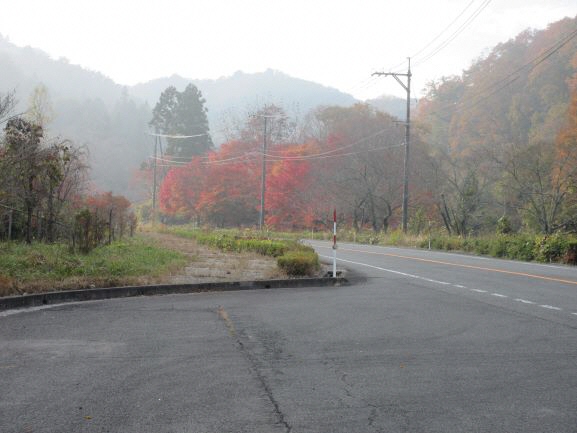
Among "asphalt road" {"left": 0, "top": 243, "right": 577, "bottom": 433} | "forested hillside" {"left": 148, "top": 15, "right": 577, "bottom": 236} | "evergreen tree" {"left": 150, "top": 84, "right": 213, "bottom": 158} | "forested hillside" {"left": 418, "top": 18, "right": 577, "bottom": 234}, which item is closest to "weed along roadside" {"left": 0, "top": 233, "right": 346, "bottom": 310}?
"asphalt road" {"left": 0, "top": 243, "right": 577, "bottom": 433}

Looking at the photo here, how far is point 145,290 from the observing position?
12586 millimetres

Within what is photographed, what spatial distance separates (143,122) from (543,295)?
397ft

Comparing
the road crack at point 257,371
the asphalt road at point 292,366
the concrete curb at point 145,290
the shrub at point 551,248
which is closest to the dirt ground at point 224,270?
the concrete curb at point 145,290

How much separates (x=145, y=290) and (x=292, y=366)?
22.0 ft

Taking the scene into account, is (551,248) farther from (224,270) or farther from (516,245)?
(224,270)

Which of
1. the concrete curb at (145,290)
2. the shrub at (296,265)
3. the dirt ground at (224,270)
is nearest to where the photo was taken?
the concrete curb at (145,290)

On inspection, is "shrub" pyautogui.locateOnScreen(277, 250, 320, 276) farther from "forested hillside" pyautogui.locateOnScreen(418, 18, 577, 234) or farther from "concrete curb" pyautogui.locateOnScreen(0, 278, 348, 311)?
"forested hillside" pyautogui.locateOnScreen(418, 18, 577, 234)

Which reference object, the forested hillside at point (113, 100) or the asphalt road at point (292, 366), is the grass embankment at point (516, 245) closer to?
the asphalt road at point (292, 366)

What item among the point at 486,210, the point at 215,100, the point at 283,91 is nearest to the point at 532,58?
the point at 486,210

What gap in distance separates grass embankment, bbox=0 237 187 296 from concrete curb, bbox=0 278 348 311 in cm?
47

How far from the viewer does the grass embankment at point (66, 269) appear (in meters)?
11.8

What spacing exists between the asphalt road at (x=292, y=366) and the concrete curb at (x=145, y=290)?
1.79 feet

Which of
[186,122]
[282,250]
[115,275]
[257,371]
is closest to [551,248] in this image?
[282,250]

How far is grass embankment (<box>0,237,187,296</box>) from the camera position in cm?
1179
